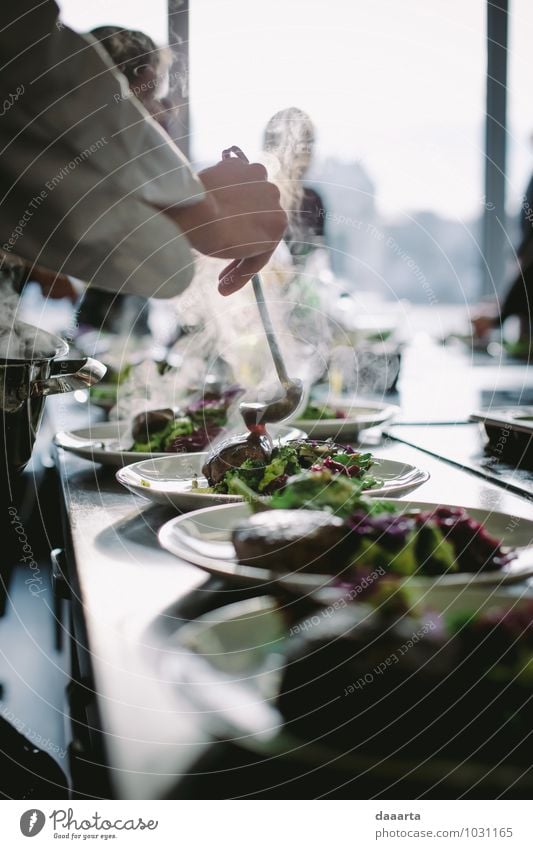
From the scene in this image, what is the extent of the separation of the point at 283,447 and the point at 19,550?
1.01 m

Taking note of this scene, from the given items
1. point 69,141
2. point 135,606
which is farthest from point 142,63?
point 135,606

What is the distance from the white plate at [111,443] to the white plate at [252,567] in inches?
10.2

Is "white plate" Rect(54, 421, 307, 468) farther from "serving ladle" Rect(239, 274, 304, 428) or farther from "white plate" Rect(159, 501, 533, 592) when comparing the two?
"white plate" Rect(159, 501, 533, 592)

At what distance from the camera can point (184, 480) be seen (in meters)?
0.76

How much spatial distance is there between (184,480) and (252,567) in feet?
1.10

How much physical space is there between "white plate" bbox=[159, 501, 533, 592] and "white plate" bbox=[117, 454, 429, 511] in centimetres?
6

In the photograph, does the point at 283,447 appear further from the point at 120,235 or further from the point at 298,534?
the point at 120,235

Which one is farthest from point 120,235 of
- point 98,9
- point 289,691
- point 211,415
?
point 289,691

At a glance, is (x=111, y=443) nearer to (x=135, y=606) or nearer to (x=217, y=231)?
(x=217, y=231)

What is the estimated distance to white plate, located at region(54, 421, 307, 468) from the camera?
871mm

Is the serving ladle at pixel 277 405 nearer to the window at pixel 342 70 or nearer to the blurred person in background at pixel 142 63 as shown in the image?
the window at pixel 342 70

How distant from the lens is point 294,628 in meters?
0.34

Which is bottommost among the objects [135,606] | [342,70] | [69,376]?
[135,606]

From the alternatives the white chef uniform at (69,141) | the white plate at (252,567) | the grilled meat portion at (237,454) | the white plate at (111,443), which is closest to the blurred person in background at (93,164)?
the white chef uniform at (69,141)
